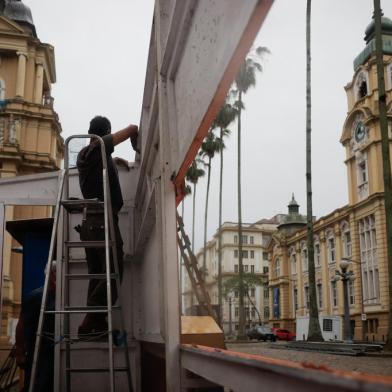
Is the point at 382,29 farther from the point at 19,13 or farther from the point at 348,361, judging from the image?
the point at 348,361

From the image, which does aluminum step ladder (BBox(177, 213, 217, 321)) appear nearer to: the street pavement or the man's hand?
the man's hand

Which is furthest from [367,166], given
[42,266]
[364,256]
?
[42,266]

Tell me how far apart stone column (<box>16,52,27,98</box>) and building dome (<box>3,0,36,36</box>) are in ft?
13.6

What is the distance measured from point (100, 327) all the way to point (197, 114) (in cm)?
288

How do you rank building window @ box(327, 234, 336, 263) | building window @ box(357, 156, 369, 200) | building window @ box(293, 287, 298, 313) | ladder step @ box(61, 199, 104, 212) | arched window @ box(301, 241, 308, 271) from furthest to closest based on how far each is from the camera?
1. building window @ box(293, 287, 298, 313)
2. arched window @ box(301, 241, 308, 271)
3. building window @ box(327, 234, 336, 263)
4. building window @ box(357, 156, 369, 200)
5. ladder step @ box(61, 199, 104, 212)

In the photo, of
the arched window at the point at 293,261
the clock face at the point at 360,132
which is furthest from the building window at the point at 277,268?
the clock face at the point at 360,132

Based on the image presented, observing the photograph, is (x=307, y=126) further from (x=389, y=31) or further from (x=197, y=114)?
(x=389, y=31)

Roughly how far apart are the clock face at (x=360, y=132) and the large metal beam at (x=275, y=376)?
1872 inches

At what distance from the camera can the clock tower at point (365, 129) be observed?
44.6m

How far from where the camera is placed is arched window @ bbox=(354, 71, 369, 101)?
4731 centimetres

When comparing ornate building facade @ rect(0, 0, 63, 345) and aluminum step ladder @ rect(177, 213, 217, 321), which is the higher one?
ornate building facade @ rect(0, 0, 63, 345)

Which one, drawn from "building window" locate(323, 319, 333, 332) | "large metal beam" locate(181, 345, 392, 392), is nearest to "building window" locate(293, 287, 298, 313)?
"building window" locate(323, 319, 333, 332)

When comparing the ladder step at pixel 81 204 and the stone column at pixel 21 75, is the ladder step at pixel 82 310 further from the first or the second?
the stone column at pixel 21 75

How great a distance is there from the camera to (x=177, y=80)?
3.36m
